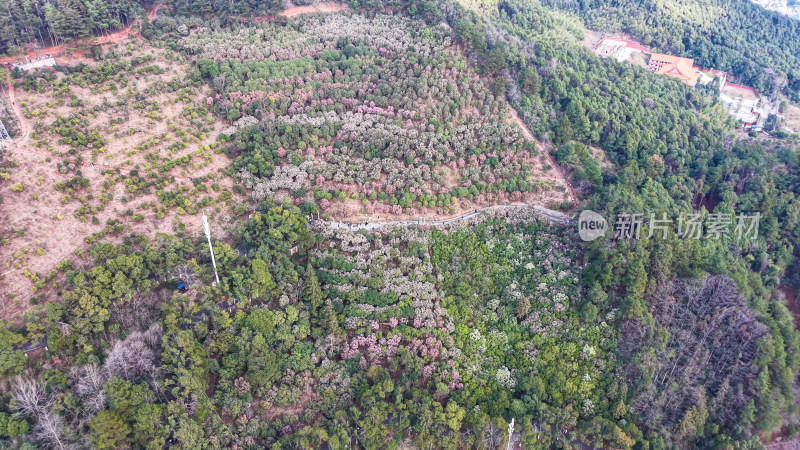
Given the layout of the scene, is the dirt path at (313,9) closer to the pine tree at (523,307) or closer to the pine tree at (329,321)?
Result: the pine tree at (329,321)

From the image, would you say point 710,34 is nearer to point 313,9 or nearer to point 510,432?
point 313,9

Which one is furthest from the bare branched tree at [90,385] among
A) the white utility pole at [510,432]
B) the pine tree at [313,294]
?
→ the white utility pole at [510,432]

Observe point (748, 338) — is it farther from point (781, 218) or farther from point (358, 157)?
point (358, 157)

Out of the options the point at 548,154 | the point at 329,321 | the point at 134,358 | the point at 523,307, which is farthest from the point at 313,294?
the point at 548,154

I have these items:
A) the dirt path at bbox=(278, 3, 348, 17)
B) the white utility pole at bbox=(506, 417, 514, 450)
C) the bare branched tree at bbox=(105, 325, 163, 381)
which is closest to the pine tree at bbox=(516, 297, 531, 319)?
the white utility pole at bbox=(506, 417, 514, 450)

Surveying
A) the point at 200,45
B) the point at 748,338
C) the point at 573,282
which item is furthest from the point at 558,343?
the point at 200,45

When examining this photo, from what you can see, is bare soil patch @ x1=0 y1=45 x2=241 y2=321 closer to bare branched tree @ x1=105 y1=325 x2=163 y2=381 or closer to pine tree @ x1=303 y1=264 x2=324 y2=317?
bare branched tree @ x1=105 y1=325 x2=163 y2=381
